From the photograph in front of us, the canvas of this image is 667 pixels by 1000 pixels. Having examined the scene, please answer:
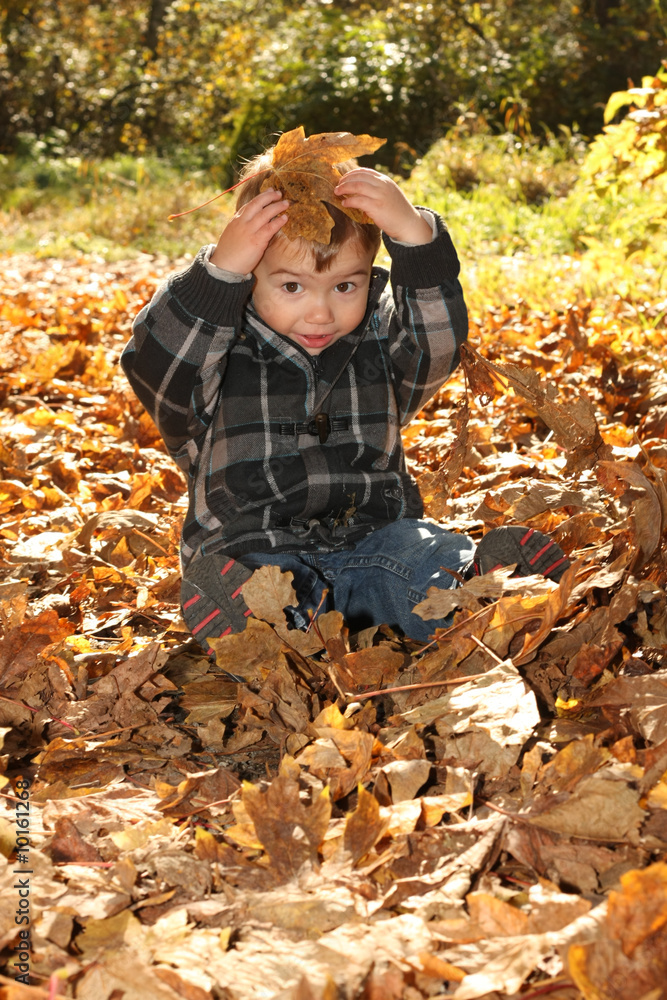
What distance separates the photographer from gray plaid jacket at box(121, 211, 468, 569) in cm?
212

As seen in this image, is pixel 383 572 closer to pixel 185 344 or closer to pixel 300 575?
pixel 300 575

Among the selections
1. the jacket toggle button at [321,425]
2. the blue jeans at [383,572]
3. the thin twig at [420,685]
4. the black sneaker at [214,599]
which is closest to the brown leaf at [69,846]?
the thin twig at [420,685]

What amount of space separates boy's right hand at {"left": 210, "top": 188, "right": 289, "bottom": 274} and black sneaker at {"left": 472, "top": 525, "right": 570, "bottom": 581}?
2.67 ft

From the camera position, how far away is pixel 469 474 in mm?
2721

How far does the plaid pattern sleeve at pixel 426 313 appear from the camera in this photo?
2.12m

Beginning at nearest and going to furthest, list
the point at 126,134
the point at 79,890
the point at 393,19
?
1. the point at 79,890
2. the point at 393,19
3. the point at 126,134

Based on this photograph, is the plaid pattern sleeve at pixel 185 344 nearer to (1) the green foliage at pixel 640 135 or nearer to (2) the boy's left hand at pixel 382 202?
(2) the boy's left hand at pixel 382 202

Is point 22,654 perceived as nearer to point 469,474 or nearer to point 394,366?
point 394,366

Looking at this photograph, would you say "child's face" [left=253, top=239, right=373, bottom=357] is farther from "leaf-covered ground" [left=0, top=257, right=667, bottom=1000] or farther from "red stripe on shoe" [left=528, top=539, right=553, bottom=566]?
"red stripe on shoe" [left=528, top=539, right=553, bottom=566]

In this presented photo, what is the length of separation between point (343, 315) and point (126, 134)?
51.9ft

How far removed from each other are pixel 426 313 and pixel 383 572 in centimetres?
63

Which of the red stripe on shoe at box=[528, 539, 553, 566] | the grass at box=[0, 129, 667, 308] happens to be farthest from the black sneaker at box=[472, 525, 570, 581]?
the grass at box=[0, 129, 667, 308]

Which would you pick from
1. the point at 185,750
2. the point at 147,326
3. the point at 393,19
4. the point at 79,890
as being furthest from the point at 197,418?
the point at 393,19
